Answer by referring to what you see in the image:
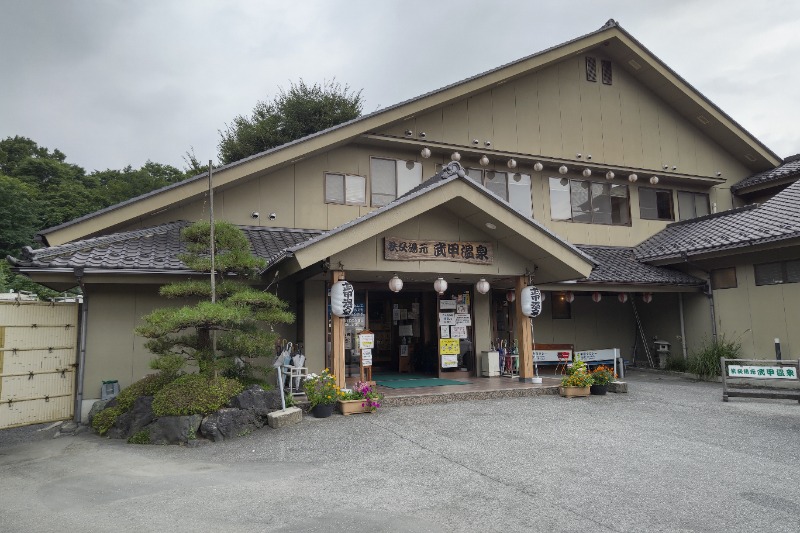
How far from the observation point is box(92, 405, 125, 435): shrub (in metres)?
7.64

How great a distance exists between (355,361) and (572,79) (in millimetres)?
10086

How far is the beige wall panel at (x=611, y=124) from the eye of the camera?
49.2 ft

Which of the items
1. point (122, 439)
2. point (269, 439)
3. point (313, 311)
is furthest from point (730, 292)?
point (122, 439)

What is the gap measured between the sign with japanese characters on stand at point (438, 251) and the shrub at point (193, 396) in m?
3.68

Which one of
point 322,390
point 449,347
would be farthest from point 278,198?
point 449,347

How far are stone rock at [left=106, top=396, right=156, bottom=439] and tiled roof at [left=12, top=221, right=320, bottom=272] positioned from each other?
237 cm

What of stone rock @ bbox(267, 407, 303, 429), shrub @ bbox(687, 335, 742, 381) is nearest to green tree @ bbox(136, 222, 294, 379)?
stone rock @ bbox(267, 407, 303, 429)

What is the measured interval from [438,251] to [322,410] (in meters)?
3.75

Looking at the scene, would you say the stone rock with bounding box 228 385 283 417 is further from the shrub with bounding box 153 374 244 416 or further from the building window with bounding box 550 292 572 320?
the building window with bounding box 550 292 572 320

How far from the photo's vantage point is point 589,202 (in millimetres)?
15070

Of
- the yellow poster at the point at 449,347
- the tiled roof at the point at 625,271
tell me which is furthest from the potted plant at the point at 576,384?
the tiled roof at the point at 625,271

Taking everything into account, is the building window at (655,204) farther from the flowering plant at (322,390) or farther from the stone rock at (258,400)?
the stone rock at (258,400)

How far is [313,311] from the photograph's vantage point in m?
10.4

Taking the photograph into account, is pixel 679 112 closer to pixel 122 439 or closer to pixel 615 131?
pixel 615 131
